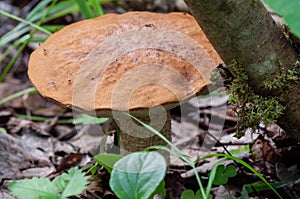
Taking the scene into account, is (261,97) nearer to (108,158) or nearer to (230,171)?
(230,171)

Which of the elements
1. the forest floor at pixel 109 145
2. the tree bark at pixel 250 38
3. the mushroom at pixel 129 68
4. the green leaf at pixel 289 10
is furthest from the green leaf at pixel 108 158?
the green leaf at pixel 289 10

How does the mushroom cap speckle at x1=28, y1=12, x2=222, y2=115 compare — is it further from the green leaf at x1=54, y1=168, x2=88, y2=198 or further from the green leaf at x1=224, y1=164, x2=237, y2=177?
the green leaf at x1=224, y1=164, x2=237, y2=177

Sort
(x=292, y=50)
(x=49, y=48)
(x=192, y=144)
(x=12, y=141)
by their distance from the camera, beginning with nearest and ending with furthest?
(x=292, y=50)
(x=49, y=48)
(x=12, y=141)
(x=192, y=144)

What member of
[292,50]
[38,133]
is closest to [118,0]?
[38,133]

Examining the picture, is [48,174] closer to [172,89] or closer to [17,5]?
[172,89]

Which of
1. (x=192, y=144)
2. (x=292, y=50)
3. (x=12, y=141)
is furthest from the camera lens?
(x=192, y=144)

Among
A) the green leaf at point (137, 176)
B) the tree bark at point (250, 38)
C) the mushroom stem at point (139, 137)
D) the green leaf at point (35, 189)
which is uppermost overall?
the tree bark at point (250, 38)

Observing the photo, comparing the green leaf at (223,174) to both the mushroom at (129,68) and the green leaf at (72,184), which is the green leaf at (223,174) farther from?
the green leaf at (72,184)

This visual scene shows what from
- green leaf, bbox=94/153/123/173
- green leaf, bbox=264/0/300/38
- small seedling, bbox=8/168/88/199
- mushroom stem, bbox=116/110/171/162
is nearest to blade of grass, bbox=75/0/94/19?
mushroom stem, bbox=116/110/171/162
